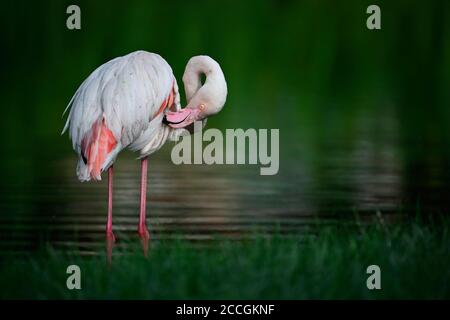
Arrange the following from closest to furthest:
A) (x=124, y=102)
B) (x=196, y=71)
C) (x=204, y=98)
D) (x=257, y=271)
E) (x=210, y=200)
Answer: (x=257, y=271) → (x=124, y=102) → (x=204, y=98) → (x=196, y=71) → (x=210, y=200)

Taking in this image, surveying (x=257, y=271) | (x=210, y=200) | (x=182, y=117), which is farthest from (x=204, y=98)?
(x=210, y=200)

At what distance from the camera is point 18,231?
37.8 feet

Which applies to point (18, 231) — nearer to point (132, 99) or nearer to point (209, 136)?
point (132, 99)

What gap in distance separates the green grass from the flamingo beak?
1309 millimetres

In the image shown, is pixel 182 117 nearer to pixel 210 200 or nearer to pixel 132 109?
pixel 132 109

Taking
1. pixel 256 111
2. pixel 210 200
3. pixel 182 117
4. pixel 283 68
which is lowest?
pixel 210 200

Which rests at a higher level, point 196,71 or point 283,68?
point 283,68

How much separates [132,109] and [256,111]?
12762 mm

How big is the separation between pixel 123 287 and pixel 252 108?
1503cm

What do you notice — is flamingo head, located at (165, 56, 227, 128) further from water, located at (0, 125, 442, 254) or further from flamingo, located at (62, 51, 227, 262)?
water, located at (0, 125, 442, 254)

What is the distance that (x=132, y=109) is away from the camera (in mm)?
9172

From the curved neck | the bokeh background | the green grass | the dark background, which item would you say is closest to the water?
the bokeh background

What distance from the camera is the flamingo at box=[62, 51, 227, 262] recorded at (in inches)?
356

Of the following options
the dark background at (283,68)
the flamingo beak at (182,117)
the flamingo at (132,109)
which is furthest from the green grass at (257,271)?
the dark background at (283,68)
